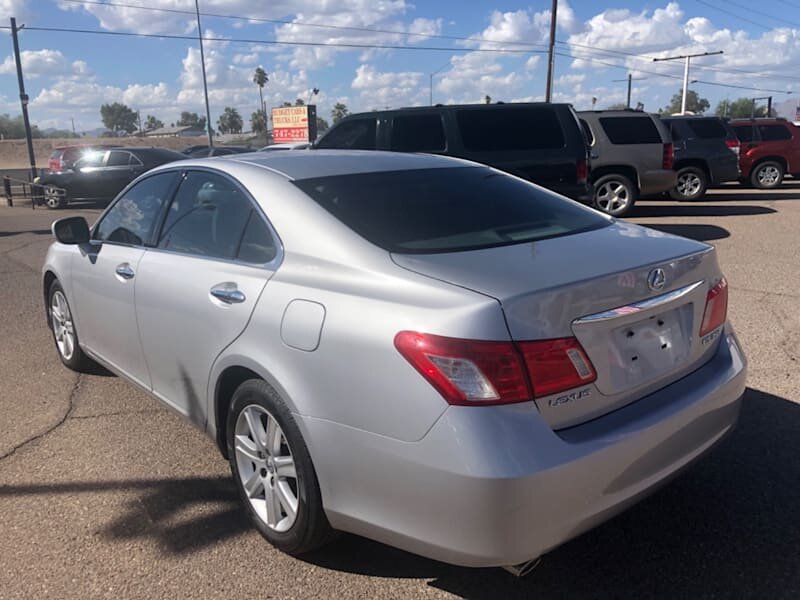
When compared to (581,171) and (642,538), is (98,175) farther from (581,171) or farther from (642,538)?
(642,538)

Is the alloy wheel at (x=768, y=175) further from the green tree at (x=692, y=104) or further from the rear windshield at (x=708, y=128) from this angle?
the green tree at (x=692, y=104)

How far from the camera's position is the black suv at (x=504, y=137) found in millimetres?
9734

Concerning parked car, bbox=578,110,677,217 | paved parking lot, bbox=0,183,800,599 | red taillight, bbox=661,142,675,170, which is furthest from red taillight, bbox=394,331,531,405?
red taillight, bbox=661,142,675,170

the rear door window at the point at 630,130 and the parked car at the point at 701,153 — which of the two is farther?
the parked car at the point at 701,153

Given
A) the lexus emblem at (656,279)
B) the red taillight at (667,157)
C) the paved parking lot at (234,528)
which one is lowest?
the paved parking lot at (234,528)

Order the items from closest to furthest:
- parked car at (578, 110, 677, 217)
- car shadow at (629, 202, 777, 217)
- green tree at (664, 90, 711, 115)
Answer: parked car at (578, 110, 677, 217) → car shadow at (629, 202, 777, 217) → green tree at (664, 90, 711, 115)

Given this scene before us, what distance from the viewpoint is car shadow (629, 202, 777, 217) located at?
1342cm

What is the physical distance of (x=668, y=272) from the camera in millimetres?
2527

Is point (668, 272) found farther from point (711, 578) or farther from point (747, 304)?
point (747, 304)

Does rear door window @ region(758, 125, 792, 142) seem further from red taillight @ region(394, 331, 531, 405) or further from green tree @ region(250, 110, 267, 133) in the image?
green tree @ region(250, 110, 267, 133)

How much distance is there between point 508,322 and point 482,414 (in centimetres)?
29

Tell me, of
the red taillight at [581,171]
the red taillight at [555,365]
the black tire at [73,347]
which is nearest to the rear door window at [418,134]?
the red taillight at [581,171]

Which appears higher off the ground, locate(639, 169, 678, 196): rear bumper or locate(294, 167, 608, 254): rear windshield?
locate(294, 167, 608, 254): rear windshield

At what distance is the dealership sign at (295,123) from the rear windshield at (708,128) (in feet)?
77.7
